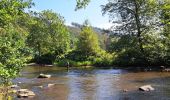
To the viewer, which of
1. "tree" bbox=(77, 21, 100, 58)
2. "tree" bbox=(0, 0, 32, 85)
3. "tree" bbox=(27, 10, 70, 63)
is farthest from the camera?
"tree" bbox=(27, 10, 70, 63)

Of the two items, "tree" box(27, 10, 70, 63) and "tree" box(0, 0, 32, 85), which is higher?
"tree" box(27, 10, 70, 63)

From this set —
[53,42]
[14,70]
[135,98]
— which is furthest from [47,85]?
[53,42]

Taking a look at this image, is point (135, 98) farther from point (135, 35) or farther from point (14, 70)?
point (135, 35)

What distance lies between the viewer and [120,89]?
32156 millimetres

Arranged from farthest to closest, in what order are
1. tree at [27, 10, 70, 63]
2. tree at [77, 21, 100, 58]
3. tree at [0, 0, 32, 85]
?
1. tree at [27, 10, 70, 63]
2. tree at [77, 21, 100, 58]
3. tree at [0, 0, 32, 85]

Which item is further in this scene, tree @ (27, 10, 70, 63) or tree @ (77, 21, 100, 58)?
tree @ (27, 10, 70, 63)

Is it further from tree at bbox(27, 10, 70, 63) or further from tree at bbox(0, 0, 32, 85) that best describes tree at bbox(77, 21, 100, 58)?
tree at bbox(0, 0, 32, 85)

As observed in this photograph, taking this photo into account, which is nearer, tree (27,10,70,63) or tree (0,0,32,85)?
tree (0,0,32,85)

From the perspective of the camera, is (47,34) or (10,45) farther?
(47,34)

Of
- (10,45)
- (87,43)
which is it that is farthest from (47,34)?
(10,45)

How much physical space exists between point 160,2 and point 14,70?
136ft

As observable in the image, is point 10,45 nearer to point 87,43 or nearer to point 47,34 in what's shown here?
point 87,43

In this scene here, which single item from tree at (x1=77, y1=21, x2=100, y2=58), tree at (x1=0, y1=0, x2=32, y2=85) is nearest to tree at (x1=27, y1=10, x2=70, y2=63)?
tree at (x1=77, y1=21, x2=100, y2=58)

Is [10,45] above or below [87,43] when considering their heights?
below
